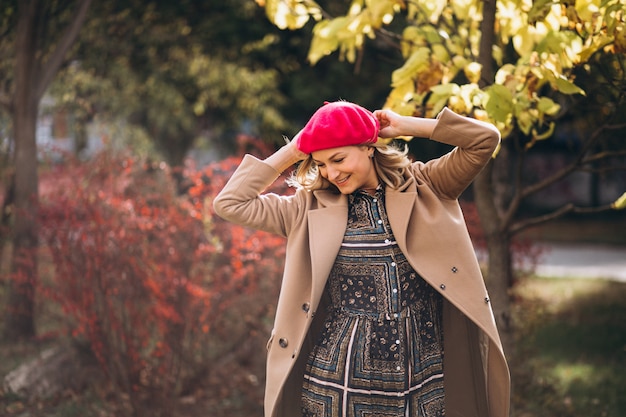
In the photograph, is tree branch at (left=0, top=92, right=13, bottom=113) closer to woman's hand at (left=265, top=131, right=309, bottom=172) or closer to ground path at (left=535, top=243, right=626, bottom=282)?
woman's hand at (left=265, top=131, right=309, bottom=172)

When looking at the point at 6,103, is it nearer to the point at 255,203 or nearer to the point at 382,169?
the point at 255,203

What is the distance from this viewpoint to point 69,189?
6.60 m

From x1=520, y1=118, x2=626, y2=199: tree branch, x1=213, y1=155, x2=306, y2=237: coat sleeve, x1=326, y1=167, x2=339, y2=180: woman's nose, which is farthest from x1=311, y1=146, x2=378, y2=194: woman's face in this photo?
x1=520, y1=118, x2=626, y2=199: tree branch

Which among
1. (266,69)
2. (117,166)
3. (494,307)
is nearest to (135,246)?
(117,166)

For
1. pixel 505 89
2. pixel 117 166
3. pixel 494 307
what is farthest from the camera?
pixel 117 166

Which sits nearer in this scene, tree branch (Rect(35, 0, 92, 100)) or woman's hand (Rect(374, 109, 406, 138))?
woman's hand (Rect(374, 109, 406, 138))

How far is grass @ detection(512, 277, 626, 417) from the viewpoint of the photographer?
5781 millimetres

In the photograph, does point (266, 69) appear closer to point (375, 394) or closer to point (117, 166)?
point (117, 166)

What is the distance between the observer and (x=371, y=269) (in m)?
3.03

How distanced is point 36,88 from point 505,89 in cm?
469

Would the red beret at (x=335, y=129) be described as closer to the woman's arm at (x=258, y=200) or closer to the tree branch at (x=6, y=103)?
the woman's arm at (x=258, y=200)

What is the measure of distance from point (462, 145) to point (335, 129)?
48cm

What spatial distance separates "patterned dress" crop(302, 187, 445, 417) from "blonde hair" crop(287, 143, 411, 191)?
3.3 inches

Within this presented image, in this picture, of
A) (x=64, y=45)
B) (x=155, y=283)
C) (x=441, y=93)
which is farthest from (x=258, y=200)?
(x=64, y=45)
